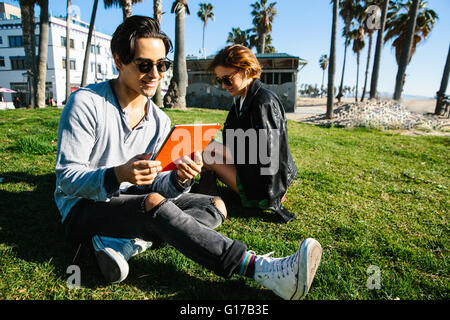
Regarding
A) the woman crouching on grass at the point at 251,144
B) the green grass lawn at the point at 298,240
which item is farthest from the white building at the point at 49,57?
the woman crouching on grass at the point at 251,144

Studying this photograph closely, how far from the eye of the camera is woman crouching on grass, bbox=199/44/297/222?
2.77 meters

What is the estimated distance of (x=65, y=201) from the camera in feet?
6.39

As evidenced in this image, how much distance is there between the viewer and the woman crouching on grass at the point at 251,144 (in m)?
2.77

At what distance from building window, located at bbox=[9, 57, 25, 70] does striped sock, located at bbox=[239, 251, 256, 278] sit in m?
45.7

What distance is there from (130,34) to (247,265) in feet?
5.68

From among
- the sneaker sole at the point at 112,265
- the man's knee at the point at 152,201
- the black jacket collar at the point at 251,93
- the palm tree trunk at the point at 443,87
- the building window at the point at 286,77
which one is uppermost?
the building window at the point at 286,77

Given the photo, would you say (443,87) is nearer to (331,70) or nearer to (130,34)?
(331,70)

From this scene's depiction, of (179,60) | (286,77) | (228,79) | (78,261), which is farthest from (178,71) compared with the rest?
(286,77)

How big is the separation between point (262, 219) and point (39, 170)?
10.7ft

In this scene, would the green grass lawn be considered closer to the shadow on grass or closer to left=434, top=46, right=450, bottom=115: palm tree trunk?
the shadow on grass

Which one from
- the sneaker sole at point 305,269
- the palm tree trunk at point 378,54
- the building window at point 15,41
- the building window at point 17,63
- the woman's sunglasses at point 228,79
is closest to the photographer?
the sneaker sole at point 305,269

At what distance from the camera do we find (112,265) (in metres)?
1.70

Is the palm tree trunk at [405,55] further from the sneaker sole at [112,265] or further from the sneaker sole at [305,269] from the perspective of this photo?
the sneaker sole at [112,265]

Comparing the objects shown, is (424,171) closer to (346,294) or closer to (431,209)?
(431,209)
